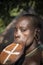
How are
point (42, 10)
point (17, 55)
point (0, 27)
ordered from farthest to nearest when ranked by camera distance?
point (42, 10)
point (0, 27)
point (17, 55)

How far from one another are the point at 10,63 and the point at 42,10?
4.03 metres

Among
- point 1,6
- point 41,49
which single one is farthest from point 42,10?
point 41,49

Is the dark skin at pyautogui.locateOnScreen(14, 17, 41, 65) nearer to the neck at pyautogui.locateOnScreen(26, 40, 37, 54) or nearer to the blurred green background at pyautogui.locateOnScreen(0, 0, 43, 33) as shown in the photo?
the neck at pyautogui.locateOnScreen(26, 40, 37, 54)

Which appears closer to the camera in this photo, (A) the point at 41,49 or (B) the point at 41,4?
(A) the point at 41,49

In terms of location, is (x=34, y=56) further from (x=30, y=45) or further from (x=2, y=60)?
(x=2, y=60)

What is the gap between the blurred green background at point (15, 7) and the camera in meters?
5.73

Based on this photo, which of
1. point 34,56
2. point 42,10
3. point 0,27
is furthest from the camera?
point 42,10

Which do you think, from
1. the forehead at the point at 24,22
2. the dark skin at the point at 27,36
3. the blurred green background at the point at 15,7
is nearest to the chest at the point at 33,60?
the dark skin at the point at 27,36

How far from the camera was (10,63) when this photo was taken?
2021 mm

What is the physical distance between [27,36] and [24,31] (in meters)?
0.04

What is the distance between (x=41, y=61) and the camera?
2199 mm

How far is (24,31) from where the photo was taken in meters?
2.10

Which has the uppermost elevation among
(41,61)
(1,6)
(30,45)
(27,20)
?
(27,20)

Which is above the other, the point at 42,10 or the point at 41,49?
the point at 41,49
